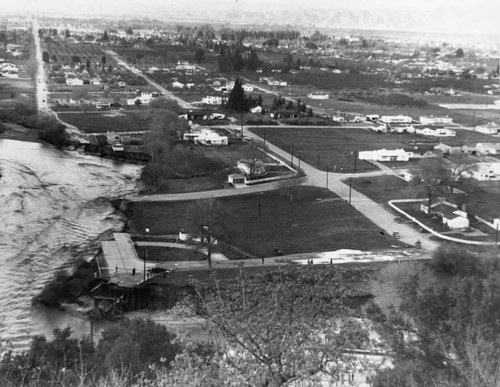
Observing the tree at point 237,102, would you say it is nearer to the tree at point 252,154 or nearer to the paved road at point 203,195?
the tree at point 252,154

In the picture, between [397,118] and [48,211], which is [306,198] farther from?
[397,118]

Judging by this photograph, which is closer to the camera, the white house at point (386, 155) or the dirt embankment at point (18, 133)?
the white house at point (386, 155)

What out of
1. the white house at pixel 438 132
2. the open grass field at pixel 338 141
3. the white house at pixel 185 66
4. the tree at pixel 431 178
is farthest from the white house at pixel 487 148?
the white house at pixel 185 66

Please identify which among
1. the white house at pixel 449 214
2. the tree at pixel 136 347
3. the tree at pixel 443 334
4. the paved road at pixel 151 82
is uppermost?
the tree at pixel 443 334

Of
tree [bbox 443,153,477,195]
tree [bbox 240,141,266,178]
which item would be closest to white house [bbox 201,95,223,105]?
tree [bbox 240,141,266,178]

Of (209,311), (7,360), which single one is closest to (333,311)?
(209,311)

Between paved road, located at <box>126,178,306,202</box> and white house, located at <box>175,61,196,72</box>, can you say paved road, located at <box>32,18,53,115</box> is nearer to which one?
white house, located at <box>175,61,196,72</box>
